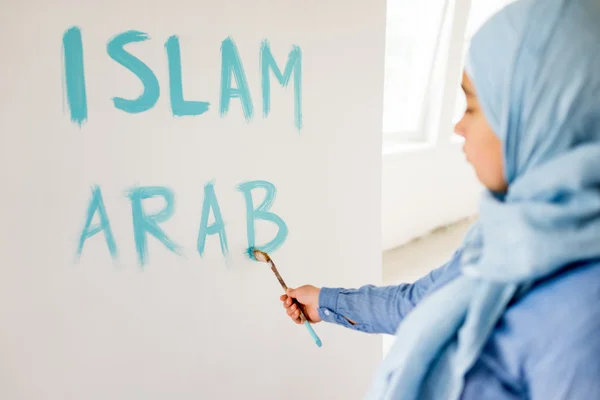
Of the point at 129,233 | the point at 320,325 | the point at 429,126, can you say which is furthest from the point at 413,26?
the point at 129,233

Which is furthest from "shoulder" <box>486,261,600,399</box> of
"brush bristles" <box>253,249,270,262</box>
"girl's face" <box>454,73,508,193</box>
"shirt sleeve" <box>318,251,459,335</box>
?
"brush bristles" <box>253,249,270,262</box>

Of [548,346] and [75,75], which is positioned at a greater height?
[75,75]

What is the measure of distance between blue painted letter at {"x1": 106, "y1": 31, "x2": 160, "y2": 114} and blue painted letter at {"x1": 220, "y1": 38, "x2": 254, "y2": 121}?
13 cm

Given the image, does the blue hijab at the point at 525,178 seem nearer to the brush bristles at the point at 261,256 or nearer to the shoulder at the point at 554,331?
the shoulder at the point at 554,331

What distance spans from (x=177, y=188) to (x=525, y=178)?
2.07 feet

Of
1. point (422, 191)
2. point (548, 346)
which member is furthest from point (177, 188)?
point (422, 191)

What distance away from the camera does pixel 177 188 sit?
969 mm

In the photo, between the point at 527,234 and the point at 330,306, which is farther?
the point at 330,306

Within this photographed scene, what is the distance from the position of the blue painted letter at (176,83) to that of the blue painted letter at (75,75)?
15 centimetres

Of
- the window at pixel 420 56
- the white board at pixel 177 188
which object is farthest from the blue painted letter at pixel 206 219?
the window at pixel 420 56

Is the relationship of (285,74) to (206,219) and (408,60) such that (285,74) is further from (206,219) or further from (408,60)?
(408,60)

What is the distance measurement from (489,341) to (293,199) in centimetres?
63

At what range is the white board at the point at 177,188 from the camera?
2.72 feet

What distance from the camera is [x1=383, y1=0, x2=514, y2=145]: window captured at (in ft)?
9.27
